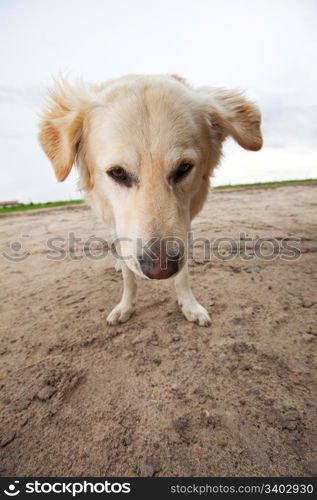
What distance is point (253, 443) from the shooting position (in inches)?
47.8

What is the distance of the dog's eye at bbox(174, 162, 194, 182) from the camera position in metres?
1.72

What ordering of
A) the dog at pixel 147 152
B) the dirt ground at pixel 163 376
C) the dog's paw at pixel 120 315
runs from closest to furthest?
the dirt ground at pixel 163 376
the dog at pixel 147 152
the dog's paw at pixel 120 315

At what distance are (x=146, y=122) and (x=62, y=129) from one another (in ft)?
2.70

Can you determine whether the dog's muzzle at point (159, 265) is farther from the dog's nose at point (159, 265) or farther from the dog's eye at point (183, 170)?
the dog's eye at point (183, 170)

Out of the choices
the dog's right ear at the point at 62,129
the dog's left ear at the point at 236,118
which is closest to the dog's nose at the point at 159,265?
the dog's right ear at the point at 62,129

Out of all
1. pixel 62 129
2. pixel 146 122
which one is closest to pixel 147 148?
pixel 146 122

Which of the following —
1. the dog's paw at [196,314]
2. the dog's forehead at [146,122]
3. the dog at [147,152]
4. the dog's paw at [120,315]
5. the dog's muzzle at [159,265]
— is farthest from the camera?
the dog's paw at [120,315]

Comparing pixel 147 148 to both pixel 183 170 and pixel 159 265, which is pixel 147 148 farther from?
pixel 159 265

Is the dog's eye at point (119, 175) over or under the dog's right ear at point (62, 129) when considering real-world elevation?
under

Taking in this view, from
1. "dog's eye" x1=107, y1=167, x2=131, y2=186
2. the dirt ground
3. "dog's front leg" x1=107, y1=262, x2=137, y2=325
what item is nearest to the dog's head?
"dog's eye" x1=107, y1=167, x2=131, y2=186

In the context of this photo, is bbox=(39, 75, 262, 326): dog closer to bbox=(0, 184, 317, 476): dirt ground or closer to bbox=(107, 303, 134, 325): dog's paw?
bbox=(107, 303, 134, 325): dog's paw

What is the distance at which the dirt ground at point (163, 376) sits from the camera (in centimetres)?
119

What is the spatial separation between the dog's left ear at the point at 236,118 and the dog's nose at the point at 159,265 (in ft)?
4.19

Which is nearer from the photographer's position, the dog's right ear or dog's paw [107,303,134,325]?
the dog's right ear
